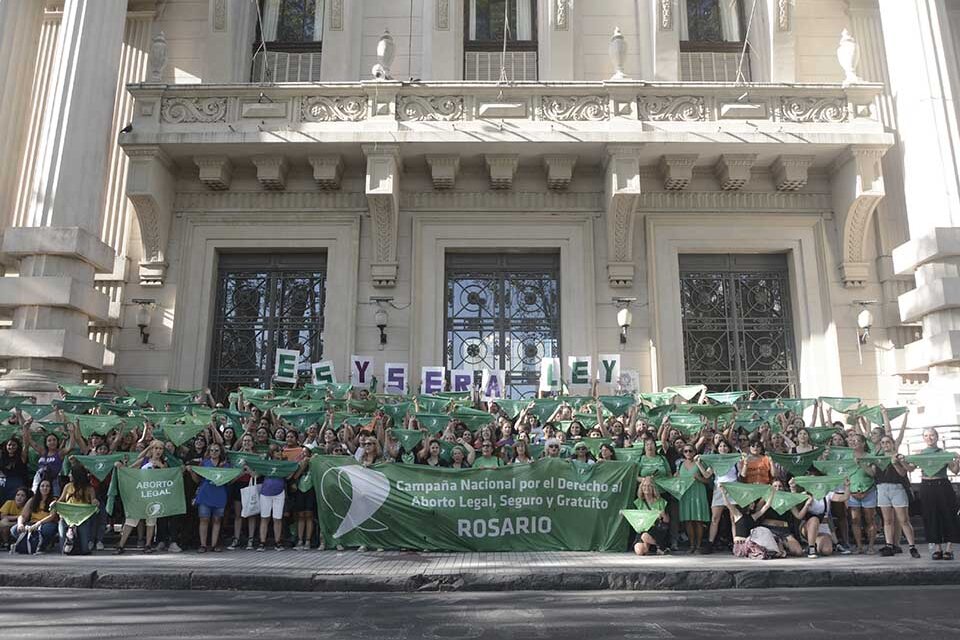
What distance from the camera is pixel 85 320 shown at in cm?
1435

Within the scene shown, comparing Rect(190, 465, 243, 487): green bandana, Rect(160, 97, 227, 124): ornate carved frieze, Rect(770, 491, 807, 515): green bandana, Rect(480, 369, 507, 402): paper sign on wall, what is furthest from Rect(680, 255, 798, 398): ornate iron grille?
Rect(160, 97, 227, 124): ornate carved frieze

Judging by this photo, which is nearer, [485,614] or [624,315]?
[485,614]

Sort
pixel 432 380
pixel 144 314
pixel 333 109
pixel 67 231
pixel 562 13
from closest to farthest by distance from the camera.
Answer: pixel 67 231 < pixel 432 380 < pixel 144 314 < pixel 333 109 < pixel 562 13

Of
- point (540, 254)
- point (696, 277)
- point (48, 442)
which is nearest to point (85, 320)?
point (48, 442)

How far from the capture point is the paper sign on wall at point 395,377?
15.5 metres

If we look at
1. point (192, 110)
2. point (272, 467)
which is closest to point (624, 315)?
point (272, 467)

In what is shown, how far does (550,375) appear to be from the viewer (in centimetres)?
1520

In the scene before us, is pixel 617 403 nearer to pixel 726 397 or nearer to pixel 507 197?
pixel 726 397

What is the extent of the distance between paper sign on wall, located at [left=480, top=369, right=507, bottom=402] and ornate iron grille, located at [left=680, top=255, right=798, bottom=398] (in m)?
4.34

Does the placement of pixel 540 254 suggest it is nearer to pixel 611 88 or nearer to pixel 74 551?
pixel 611 88

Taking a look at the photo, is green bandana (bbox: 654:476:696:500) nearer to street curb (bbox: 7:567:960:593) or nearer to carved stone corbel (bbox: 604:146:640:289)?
street curb (bbox: 7:567:960:593)

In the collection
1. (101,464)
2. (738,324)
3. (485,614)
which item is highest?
(738,324)

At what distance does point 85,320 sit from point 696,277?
524 inches

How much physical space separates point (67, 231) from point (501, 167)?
8.95 meters
